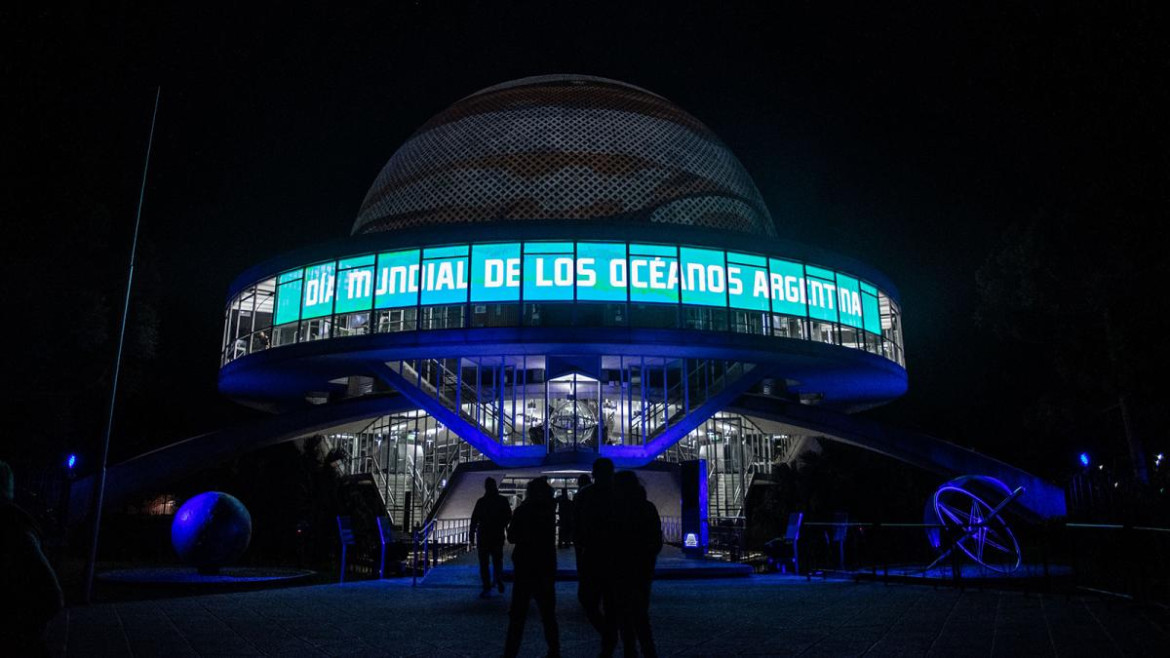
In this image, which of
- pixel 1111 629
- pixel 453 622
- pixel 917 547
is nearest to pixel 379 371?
pixel 917 547

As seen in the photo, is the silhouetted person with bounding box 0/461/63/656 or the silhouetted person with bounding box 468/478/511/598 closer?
the silhouetted person with bounding box 0/461/63/656

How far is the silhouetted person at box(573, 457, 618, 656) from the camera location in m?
6.24

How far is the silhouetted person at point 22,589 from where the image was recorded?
12.0 feet

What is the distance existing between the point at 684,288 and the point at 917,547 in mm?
10583

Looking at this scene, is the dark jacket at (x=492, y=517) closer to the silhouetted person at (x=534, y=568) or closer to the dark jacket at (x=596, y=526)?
the silhouetted person at (x=534, y=568)

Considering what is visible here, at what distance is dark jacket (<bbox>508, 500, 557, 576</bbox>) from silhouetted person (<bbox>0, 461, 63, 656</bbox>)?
143 inches

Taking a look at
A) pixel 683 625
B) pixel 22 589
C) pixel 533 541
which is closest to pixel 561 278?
pixel 683 625

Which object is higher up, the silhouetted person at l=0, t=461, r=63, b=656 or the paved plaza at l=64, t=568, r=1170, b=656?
the silhouetted person at l=0, t=461, r=63, b=656

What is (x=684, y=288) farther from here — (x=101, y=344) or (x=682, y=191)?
(x=101, y=344)

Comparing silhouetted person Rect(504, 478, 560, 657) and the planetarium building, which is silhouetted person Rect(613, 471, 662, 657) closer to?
silhouetted person Rect(504, 478, 560, 657)

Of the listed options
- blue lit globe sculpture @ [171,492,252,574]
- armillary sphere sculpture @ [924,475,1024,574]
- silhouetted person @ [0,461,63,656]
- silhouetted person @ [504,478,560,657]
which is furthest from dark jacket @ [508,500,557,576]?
blue lit globe sculpture @ [171,492,252,574]

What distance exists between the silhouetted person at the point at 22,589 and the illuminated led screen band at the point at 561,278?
21.8 m

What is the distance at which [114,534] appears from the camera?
90.0 ft

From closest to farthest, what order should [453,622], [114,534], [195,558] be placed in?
[453,622], [195,558], [114,534]
